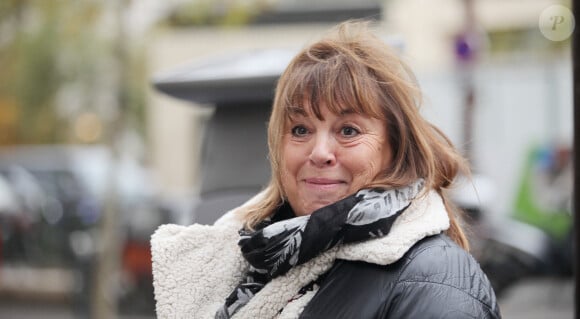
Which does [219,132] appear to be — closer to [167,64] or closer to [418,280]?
[418,280]

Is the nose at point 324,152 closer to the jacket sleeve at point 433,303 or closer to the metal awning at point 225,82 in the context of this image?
the jacket sleeve at point 433,303

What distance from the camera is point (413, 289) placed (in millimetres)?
1874

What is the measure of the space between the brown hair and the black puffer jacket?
0.20 meters

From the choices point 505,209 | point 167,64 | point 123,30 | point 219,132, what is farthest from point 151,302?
point 167,64

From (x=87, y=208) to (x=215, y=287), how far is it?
31.8 ft

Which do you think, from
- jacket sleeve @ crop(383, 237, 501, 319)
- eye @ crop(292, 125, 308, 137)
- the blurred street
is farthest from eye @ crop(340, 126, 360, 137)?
the blurred street

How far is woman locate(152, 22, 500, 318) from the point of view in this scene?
192 centimetres

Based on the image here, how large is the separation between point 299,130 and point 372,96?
0.20 meters

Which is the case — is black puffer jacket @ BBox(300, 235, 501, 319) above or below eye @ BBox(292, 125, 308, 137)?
below

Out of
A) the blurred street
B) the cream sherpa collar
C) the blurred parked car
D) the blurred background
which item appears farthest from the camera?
the blurred parked car

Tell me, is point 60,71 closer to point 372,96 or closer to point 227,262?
point 227,262

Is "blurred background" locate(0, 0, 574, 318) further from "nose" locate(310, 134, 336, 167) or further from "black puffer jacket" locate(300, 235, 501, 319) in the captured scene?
"black puffer jacket" locate(300, 235, 501, 319)

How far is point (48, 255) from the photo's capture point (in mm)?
11227

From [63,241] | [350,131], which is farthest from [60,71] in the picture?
[350,131]
